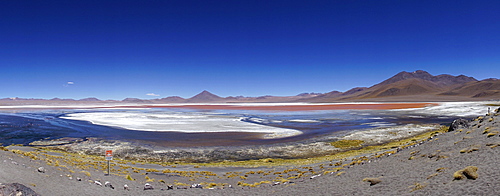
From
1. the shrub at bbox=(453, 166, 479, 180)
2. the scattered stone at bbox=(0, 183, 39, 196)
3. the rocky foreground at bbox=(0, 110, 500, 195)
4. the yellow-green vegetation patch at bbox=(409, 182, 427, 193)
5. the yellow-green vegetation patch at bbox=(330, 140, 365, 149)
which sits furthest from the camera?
the yellow-green vegetation patch at bbox=(330, 140, 365, 149)

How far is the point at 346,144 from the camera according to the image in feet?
69.4

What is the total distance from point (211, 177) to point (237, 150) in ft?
23.6

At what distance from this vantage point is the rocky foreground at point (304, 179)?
6.43 m

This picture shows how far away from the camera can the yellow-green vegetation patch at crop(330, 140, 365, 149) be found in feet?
67.4

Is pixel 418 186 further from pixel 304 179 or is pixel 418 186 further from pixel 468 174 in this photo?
pixel 304 179

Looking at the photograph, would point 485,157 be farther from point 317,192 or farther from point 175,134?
point 175,134

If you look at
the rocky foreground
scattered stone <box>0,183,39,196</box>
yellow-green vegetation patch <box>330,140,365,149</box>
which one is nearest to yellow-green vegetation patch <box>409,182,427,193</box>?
the rocky foreground

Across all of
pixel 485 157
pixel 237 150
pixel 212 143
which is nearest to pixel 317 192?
pixel 485 157

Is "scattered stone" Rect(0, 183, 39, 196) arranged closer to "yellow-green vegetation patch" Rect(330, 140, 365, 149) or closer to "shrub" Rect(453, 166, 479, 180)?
"shrub" Rect(453, 166, 479, 180)

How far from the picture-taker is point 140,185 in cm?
1025

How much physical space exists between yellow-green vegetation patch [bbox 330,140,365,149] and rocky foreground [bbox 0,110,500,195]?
7.99m

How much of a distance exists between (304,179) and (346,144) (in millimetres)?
11660

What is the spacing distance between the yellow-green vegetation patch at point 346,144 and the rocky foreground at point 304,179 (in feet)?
26.2

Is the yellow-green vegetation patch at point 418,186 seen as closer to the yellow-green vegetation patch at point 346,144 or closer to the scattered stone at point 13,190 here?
the scattered stone at point 13,190
